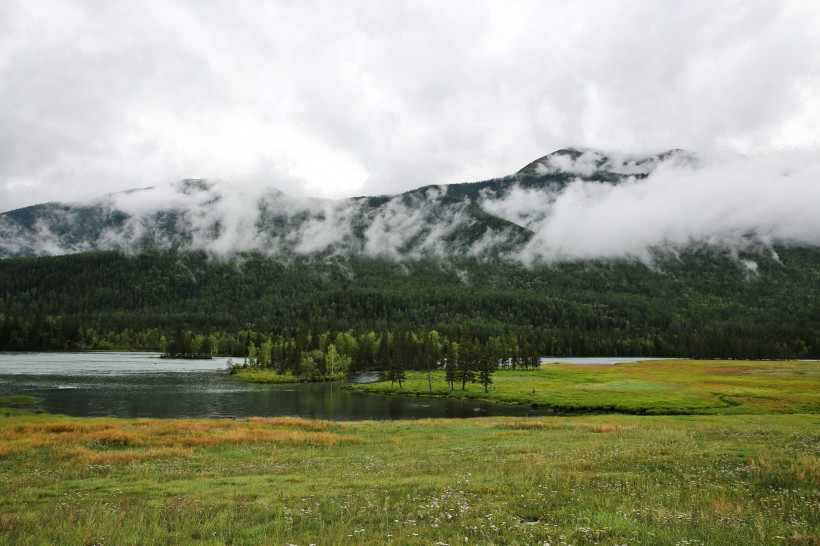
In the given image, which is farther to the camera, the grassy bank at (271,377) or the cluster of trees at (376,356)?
the grassy bank at (271,377)

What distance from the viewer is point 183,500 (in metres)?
17.0

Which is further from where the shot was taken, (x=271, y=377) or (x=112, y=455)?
(x=271, y=377)

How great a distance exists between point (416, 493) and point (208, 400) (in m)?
83.5

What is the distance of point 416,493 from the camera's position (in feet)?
57.1

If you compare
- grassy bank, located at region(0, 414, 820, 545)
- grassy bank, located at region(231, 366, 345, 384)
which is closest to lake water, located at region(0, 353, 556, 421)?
grassy bank, located at region(231, 366, 345, 384)

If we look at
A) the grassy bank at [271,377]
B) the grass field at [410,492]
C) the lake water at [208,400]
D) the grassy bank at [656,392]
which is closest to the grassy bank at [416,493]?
the grass field at [410,492]

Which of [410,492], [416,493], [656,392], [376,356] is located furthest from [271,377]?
[416,493]

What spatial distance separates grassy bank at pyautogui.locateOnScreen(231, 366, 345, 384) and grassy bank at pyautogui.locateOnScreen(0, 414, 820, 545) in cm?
10791

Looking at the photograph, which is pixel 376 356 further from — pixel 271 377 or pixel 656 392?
pixel 656 392

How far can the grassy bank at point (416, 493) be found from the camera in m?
11.9

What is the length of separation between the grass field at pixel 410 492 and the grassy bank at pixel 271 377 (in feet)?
347

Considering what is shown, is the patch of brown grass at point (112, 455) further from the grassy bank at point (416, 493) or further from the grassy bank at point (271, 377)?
the grassy bank at point (271, 377)

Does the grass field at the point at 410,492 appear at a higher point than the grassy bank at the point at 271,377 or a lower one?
higher

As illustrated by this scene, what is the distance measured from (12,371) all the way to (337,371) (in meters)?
94.8
